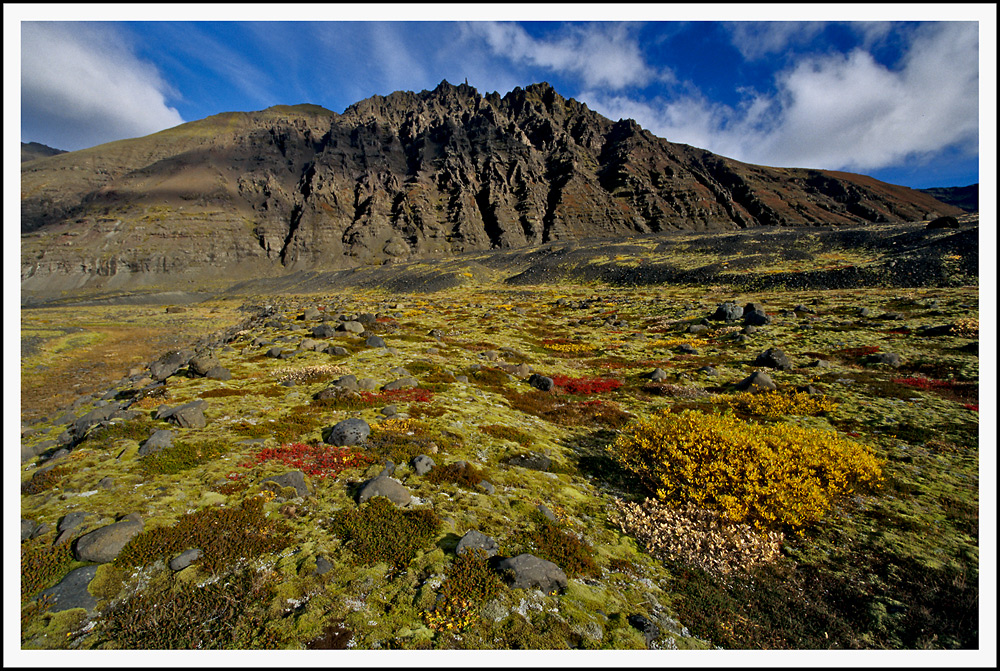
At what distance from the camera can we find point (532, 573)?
515 centimetres

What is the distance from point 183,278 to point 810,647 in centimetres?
17245

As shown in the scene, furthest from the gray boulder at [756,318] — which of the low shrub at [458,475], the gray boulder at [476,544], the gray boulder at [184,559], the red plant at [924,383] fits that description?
the gray boulder at [184,559]

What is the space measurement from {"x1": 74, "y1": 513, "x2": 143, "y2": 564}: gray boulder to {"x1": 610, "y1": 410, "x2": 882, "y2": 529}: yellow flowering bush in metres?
8.61

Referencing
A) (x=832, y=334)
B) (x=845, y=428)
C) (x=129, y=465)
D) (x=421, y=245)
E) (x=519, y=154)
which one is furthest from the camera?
(x=519, y=154)

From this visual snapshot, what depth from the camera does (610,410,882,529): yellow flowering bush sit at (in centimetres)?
687

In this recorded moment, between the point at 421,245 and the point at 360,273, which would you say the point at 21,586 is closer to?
the point at 360,273

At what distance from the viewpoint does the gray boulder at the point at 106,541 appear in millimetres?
5020

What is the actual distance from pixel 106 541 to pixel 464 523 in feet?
16.2

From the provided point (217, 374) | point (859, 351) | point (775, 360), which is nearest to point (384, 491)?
point (217, 374)

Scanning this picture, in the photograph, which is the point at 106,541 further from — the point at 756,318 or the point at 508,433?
the point at 756,318

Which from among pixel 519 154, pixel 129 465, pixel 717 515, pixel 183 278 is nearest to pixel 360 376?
pixel 129 465

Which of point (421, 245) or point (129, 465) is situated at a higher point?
point (421, 245)

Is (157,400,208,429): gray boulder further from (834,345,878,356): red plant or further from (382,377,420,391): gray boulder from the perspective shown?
(834,345,878,356): red plant

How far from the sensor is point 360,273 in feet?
373
